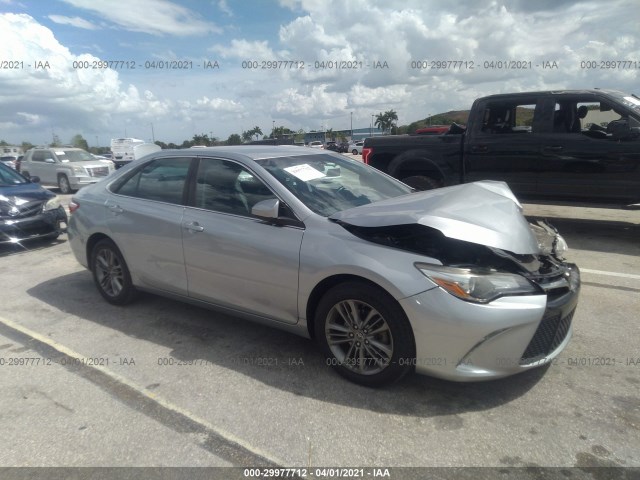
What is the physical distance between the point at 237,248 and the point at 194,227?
0.52m

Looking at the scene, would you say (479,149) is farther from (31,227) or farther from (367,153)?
(31,227)

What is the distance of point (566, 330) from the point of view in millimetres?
2947

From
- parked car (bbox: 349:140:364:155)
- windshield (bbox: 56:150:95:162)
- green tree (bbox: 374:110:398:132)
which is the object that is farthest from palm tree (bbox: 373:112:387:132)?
windshield (bbox: 56:150:95:162)

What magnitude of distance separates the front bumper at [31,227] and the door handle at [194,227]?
15.6ft

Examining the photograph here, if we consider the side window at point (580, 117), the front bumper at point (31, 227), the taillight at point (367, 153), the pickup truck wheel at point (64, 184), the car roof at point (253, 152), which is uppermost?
the side window at point (580, 117)

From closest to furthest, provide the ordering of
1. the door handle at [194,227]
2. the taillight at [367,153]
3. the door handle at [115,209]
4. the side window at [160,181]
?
the door handle at [194,227]
the side window at [160,181]
the door handle at [115,209]
the taillight at [367,153]

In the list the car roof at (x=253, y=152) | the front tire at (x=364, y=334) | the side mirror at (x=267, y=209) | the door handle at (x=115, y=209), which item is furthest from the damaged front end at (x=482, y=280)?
the door handle at (x=115, y=209)

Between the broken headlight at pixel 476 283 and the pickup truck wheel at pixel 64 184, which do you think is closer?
the broken headlight at pixel 476 283

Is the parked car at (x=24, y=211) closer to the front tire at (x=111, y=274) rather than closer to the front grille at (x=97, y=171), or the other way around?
the front tire at (x=111, y=274)

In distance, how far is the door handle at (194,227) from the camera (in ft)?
11.9

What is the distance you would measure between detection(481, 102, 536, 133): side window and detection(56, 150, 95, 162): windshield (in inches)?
600

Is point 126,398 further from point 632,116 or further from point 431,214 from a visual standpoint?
point 632,116

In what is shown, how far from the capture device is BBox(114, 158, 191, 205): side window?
13.1 ft

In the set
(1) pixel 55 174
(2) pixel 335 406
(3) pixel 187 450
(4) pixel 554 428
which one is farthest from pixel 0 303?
(1) pixel 55 174
